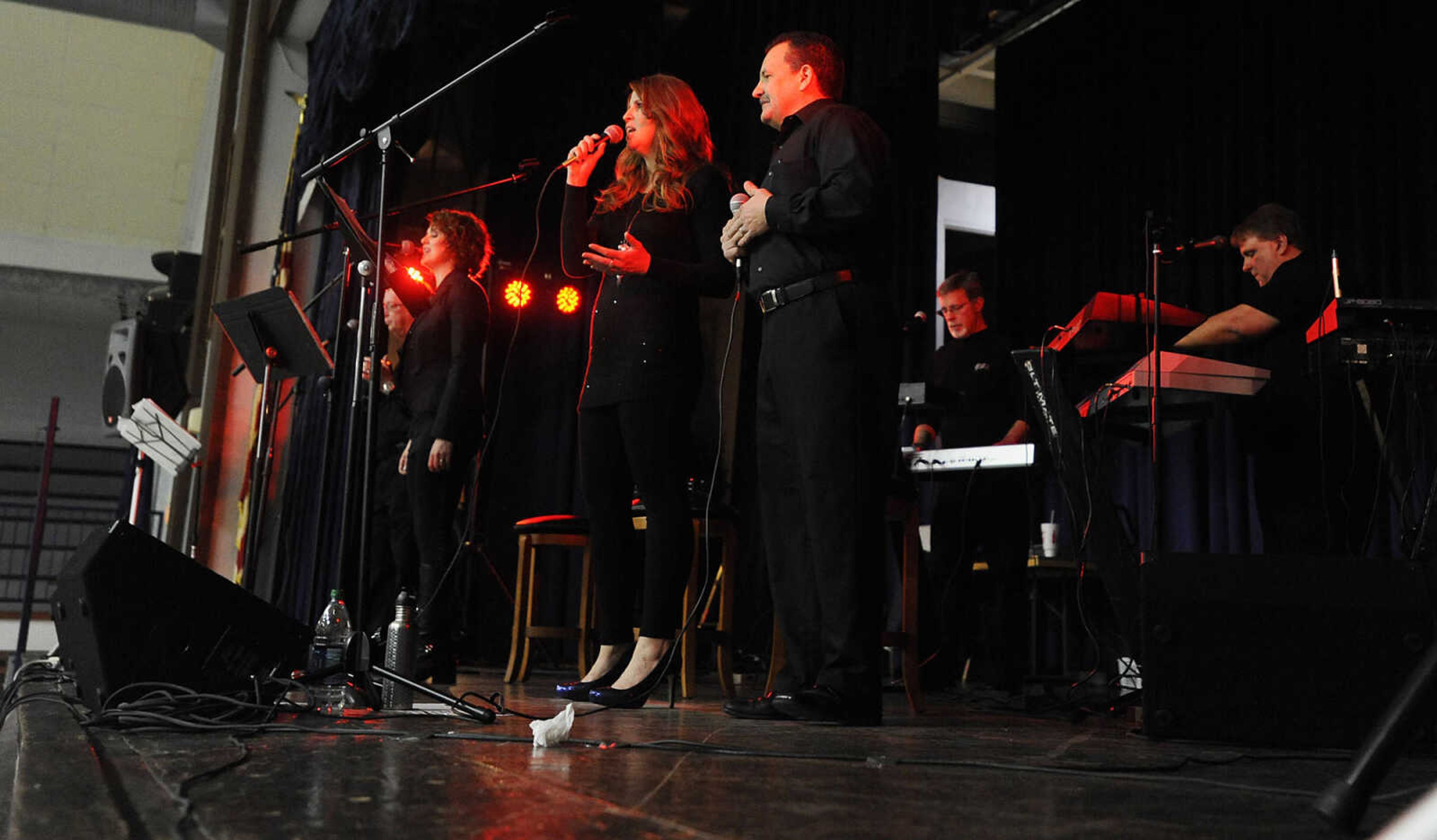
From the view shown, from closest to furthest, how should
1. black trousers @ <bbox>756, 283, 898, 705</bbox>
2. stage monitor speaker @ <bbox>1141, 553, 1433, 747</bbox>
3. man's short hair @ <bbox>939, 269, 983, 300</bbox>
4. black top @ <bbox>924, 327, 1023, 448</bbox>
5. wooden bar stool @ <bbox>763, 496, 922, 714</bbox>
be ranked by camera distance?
1. stage monitor speaker @ <bbox>1141, 553, 1433, 747</bbox>
2. black trousers @ <bbox>756, 283, 898, 705</bbox>
3. wooden bar stool @ <bbox>763, 496, 922, 714</bbox>
4. black top @ <bbox>924, 327, 1023, 448</bbox>
5. man's short hair @ <bbox>939, 269, 983, 300</bbox>

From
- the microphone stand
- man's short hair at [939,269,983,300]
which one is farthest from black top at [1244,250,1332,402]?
the microphone stand

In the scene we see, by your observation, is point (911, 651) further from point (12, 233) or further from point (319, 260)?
point (12, 233)

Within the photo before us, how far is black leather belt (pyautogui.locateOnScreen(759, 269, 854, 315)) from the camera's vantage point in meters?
2.30

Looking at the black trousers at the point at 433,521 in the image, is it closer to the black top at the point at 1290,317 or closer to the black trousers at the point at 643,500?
the black trousers at the point at 643,500

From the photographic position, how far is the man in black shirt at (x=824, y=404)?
7.29ft

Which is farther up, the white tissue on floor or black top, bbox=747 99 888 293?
black top, bbox=747 99 888 293

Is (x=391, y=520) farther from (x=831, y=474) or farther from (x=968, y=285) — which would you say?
(x=968, y=285)

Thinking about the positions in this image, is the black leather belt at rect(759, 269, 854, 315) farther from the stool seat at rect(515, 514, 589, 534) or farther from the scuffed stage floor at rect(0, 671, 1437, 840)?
the stool seat at rect(515, 514, 589, 534)

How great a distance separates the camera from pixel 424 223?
5707mm

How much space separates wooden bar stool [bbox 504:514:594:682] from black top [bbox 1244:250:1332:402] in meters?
2.15

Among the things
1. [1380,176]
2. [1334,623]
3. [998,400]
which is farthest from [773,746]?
[1380,176]

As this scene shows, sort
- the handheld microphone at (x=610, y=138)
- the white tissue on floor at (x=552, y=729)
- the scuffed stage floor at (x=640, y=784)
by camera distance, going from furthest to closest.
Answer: the handheld microphone at (x=610, y=138) < the white tissue on floor at (x=552, y=729) < the scuffed stage floor at (x=640, y=784)

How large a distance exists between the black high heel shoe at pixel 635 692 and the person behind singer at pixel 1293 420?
5.23 feet

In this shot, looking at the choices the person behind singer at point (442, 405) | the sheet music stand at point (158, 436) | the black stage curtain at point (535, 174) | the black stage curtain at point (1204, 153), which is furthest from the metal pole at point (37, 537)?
the black stage curtain at point (1204, 153)
